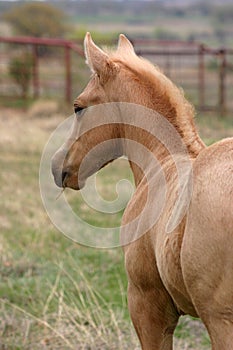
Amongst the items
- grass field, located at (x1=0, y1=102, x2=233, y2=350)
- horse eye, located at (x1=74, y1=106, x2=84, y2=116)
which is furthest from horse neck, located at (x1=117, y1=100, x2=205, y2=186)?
grass field, located at (x1=0, y1=102, x2=233, y2=350)

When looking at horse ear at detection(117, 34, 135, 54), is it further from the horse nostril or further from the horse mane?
the horse nostril

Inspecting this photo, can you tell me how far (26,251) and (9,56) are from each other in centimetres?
1381

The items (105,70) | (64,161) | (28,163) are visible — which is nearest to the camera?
(105,70)

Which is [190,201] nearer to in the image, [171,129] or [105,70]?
[171,129]

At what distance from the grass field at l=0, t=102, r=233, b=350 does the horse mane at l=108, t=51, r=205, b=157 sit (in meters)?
1.67

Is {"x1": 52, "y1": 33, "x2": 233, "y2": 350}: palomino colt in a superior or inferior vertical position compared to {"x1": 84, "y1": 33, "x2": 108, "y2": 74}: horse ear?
inferior

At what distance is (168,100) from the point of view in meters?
3.91

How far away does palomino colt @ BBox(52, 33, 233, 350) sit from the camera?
298cm

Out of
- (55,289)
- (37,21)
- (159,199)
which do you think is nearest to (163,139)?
(159,199)

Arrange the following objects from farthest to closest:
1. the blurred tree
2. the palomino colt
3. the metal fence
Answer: the blurred tree < the metal fence < the palomino colt

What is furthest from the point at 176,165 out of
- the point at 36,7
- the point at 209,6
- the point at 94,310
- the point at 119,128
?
the point at 209,6

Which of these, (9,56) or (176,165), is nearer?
(176,165)

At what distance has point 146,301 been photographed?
377cm

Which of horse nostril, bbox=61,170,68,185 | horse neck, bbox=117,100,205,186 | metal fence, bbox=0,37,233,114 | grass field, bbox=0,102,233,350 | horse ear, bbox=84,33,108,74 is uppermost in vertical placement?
horse ear, bbox=84,33,108,74
